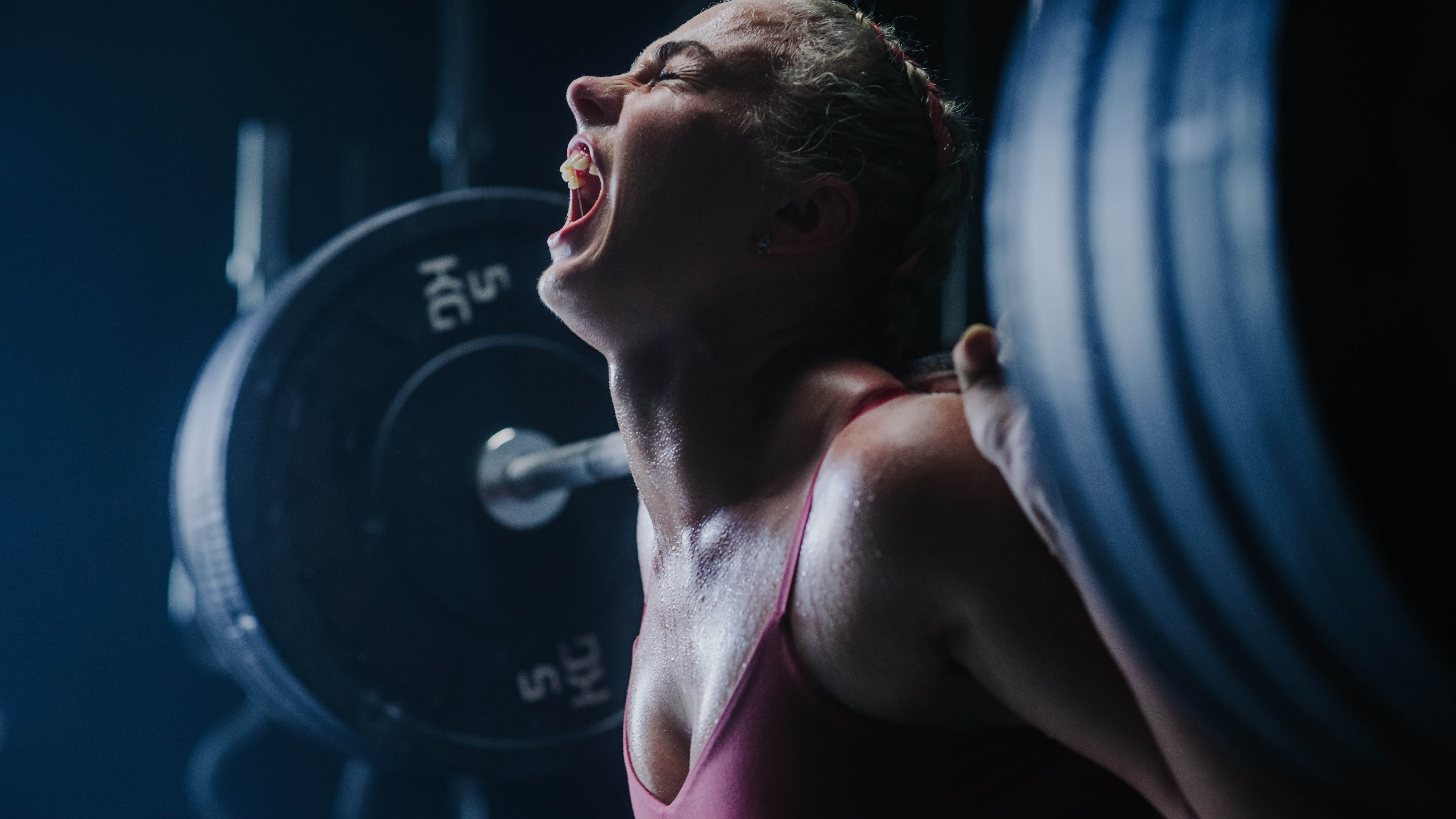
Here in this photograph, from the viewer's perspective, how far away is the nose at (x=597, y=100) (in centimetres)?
107

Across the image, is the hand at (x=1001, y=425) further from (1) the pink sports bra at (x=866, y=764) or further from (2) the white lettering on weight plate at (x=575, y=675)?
(2) the white lettering on weight plate at (x=575, y=675)

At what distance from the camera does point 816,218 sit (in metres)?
1.05

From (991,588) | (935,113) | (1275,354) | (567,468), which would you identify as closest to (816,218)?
(935,113)

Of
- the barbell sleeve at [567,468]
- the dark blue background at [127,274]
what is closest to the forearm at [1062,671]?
the barbell sleeve at [567,468]

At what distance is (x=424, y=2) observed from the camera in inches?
108

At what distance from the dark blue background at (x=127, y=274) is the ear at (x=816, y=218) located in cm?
172

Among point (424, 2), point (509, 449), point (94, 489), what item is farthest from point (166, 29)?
Answer: point (509, 449)

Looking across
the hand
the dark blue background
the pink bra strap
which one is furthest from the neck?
the dark blue background

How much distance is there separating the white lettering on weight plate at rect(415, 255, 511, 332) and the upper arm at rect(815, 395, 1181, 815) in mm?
1256

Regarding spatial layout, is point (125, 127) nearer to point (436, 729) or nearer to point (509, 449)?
point (509, 449)

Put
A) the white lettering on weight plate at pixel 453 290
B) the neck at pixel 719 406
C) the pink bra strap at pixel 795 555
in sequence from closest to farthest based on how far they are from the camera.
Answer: the pink bra strap at pixel 795 555
the neck at pixel 719 406
the white lettering on weight plate at pixel 453 290

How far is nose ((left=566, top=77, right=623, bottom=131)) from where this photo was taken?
1.07 m

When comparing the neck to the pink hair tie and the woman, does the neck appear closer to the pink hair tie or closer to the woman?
the woman

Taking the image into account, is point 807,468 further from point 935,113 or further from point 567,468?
point 567,468
